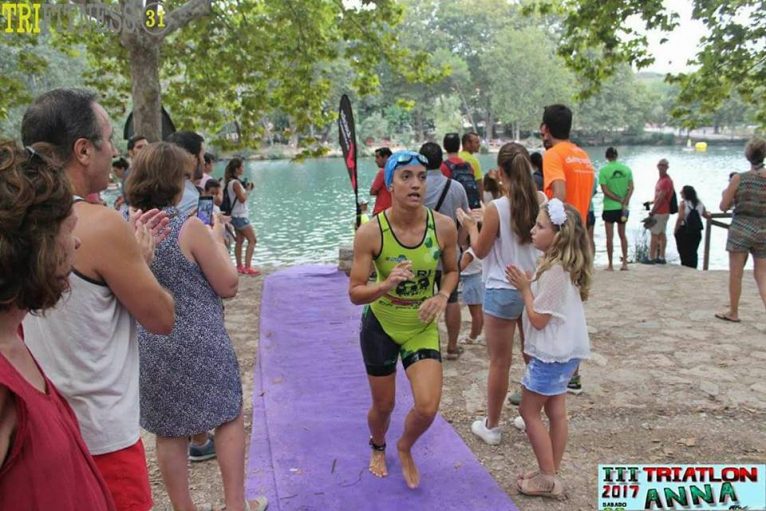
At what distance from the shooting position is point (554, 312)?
9.80 feet

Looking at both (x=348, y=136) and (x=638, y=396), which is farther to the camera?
(x=348, y=136)

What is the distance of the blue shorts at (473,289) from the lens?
5.54 m

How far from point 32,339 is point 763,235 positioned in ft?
20.7

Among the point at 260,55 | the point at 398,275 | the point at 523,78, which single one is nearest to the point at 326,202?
the point at 260,55

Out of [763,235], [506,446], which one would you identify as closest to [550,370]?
[506,446]

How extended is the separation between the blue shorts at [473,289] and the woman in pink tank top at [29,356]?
444 cm

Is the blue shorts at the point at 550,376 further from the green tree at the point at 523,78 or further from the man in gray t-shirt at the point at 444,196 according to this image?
the green tree at the point at 523,78

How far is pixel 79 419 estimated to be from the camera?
1.84m

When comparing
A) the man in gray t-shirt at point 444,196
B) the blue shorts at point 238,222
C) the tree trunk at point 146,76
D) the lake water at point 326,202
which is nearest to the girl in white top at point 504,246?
the man in gray t-shirt at point 444,196

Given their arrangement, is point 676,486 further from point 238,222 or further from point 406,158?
point 238,222

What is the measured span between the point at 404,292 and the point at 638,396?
2527 millimetres

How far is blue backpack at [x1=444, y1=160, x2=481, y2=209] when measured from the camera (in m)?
6.13

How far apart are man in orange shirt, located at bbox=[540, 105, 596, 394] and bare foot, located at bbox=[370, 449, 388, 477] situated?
6.83ft

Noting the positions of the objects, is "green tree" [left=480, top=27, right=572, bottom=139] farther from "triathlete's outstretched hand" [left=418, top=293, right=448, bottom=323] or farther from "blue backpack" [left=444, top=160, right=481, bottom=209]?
"triathlete's outstretched hand" [left=418, top=293, right=448, bottom=323]
